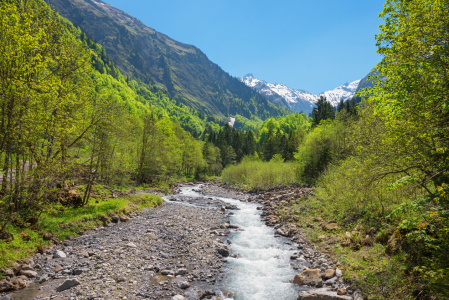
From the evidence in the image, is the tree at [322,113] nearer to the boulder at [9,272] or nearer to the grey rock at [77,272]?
the grey rock at [77,272]

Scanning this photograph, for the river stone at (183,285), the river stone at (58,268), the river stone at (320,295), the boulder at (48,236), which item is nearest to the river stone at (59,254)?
the river stone at (58,268)

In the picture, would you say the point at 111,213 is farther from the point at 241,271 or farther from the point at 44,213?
the point at 241,271

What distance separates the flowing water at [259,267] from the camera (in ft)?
29.0

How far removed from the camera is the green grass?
30.4 feet

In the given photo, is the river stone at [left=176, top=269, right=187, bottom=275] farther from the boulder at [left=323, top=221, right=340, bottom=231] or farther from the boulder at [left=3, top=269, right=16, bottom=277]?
the boulder at [left=323, top=221, right=340, bottom=231]

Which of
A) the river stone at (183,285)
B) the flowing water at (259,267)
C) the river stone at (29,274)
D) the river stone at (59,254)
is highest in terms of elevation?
the river stone at (29,274)

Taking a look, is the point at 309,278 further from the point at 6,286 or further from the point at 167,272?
the point at 6,286

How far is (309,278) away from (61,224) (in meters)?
14.5

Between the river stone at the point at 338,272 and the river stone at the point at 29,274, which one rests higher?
the river stone at the point at 338,272

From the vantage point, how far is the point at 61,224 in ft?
43.6

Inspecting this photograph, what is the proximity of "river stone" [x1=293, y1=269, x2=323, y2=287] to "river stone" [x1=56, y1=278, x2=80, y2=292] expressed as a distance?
8856 mm

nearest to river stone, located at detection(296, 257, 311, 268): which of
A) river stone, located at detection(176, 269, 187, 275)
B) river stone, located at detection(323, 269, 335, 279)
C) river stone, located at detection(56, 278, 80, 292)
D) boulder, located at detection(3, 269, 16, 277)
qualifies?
river stone, located at detection(323, 269, 335, 279)

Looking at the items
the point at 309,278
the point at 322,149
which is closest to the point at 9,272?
the point at 309,278

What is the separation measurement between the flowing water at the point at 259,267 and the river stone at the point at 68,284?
5631mm
